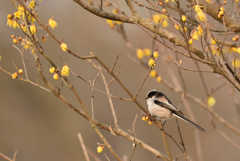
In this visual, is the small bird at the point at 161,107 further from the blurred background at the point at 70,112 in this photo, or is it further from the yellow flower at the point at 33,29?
the blurred background at the point at 70,112

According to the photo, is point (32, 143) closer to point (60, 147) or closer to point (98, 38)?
point (60, 147)

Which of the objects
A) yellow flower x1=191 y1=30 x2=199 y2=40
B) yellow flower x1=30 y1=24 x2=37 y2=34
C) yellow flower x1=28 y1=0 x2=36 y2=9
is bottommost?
yellow flower x1=30 y1=24 x2=37 y2=34

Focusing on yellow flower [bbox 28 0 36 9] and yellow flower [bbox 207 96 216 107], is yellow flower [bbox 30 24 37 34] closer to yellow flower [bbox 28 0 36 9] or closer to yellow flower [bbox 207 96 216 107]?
yellow flower [bbox 28 0 36 9]

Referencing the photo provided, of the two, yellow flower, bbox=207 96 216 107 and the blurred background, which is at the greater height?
the blurred background

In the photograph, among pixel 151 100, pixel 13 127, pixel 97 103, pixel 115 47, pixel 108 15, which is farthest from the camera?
pixel 115 47

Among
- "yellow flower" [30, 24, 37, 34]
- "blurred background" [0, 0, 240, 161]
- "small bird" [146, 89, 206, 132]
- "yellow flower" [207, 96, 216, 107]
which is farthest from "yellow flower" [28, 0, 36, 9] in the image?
"blurred background" [0, 0, 240, 161]

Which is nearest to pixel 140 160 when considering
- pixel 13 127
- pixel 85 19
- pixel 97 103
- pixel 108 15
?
pixel 97 103

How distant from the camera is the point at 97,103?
11242 millimetres

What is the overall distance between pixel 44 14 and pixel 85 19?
2.01 m

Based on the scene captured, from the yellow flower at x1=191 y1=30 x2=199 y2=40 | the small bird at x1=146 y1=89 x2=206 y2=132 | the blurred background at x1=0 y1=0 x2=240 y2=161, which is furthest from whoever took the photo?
the blurred background at x1=0 y1=0 x2=240 y2=161

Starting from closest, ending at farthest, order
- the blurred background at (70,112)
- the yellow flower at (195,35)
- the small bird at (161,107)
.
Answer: the yellow flower at (195,35)
the small bird at (161,107)
the blurred background at (70,112)

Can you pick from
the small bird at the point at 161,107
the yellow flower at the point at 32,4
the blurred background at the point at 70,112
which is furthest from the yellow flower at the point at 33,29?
the blurred background at the point at 70,112

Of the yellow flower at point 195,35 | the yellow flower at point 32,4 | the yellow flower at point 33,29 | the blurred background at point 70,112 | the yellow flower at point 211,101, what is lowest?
the yellow flower at point 33,29

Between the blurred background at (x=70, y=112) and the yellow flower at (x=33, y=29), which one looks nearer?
the yellow flower at (x=33, y=29)
